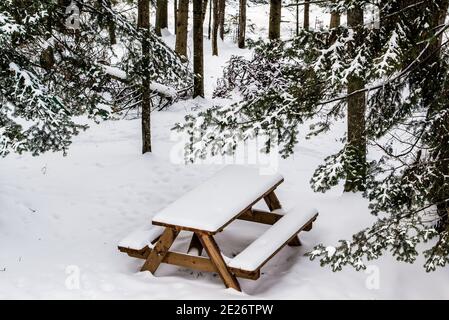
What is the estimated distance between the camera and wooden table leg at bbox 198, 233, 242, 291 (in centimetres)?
600

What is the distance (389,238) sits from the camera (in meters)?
5.32

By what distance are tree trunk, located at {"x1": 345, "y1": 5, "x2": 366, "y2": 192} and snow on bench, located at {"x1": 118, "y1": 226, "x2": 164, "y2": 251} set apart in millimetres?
2486

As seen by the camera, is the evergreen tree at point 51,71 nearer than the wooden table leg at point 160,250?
No

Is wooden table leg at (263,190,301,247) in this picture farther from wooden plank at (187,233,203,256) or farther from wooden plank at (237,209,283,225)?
wooden plank at (187,233,203,256)

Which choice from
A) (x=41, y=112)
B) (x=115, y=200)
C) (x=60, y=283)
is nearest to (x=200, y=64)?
(x=115, y=200)

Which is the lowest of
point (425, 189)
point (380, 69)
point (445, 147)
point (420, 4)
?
point (425, 189)

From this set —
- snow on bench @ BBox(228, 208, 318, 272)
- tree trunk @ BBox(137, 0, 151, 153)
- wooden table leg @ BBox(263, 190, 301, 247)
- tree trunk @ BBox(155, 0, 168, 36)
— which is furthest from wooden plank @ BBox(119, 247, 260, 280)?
tree trunk @ BBox(155, 0, 168, 36)

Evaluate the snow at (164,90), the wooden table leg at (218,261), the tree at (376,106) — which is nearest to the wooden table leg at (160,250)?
the wooden table leg at (218,261)

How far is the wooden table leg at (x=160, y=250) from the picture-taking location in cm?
623

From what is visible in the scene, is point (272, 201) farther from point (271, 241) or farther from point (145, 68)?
point (145, 68)

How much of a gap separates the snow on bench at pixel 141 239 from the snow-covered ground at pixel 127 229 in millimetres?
351

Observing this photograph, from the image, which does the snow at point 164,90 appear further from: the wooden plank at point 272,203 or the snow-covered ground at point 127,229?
the wooden plank at point 272,203
